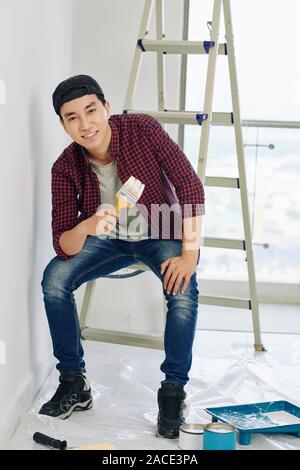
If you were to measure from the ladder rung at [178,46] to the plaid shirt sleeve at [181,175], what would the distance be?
681mm

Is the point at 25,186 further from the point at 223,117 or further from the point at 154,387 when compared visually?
the point at 223,117

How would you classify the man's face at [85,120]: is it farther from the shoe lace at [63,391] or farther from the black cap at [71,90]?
the shoe lace at [63,391]

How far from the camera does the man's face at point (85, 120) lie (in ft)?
6.84

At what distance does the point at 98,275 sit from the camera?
2.34 metres

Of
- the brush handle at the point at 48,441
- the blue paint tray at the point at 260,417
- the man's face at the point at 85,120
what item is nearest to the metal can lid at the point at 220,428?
the blue paint tray at the point at 260,417

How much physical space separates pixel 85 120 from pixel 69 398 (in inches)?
33.7

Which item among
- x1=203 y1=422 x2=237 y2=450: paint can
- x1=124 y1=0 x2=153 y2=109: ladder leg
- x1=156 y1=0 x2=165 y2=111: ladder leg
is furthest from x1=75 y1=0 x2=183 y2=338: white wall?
x1=203 y1=422 x2=237 y2=450: paint can

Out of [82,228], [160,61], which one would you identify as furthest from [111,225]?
[160,61]

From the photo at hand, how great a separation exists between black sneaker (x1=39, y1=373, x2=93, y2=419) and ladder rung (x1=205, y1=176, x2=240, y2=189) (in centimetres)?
110

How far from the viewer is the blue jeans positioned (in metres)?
2.07

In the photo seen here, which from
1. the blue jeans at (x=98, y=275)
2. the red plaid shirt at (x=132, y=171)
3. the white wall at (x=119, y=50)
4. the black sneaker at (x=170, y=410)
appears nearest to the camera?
the black sneaker at (x=170, y=410)

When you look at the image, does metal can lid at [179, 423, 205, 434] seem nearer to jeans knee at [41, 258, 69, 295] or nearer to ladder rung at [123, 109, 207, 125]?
jeans knee at [41, 258, 69, 295]

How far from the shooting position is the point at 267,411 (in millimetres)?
2145
